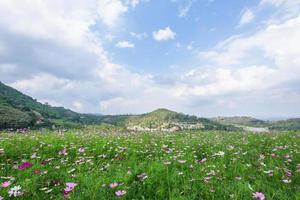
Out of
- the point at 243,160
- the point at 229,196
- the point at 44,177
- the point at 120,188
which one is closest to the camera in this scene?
the point at 229,196

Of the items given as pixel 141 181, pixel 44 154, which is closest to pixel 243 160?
pixel 141 181

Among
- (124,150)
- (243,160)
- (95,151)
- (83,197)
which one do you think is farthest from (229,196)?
(95,151)

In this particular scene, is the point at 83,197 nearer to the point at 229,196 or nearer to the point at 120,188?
the point at 120,188

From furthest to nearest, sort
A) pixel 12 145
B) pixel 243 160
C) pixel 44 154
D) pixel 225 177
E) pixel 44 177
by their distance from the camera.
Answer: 1. pixel 12 145
2. pixel 44 154
3. pixel 243 160
4. pixel 44 177
5. pixel 225 177

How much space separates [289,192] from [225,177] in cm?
114

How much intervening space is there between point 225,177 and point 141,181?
177 cm

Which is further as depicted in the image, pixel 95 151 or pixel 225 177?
pixel 95 151

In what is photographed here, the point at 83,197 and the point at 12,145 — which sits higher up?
the point at 12,145

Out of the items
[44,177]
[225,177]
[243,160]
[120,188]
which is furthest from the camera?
[243,160]

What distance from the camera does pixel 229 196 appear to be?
12.3 ft

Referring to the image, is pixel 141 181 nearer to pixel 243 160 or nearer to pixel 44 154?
pixel 243 160

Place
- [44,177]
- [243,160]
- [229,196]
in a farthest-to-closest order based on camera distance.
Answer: [243,160], [44,177], [229,196]

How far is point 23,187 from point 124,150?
3972 mm

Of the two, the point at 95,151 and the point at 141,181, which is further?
the point at 95,151
